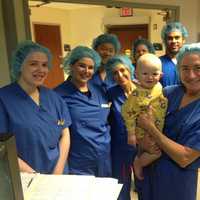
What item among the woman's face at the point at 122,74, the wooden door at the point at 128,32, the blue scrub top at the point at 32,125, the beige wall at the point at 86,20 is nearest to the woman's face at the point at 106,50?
the woman's face at the point at 122,74

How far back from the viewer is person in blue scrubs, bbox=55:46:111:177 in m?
1.51

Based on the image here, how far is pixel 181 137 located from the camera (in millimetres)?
1123

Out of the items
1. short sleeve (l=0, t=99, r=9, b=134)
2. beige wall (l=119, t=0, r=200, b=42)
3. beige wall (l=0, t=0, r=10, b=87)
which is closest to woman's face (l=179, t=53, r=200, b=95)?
short sleeve (l=0, t=99, r=9, b=134)

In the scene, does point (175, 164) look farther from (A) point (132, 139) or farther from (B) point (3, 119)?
(B) point (3, 119)

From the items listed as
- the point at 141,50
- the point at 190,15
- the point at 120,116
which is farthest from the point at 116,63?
the point at 190,15

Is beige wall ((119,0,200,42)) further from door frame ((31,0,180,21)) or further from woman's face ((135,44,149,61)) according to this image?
woman's face ((135,44,149,61))

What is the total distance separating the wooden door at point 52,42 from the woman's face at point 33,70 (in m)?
3.85

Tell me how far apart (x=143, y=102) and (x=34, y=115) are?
568 millimetres

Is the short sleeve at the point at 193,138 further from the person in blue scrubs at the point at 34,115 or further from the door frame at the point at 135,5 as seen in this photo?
the door frame at the point at 135,5

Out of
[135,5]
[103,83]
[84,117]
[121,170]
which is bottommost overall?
[121,170]

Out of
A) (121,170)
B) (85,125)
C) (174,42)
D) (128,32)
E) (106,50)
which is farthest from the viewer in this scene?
(128,32)

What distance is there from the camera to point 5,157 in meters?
0.51

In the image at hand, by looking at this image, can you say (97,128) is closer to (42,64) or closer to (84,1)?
(42,64)

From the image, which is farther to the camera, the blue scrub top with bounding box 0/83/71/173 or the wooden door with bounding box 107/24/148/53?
the wooden door with bounding box 107/24/148/53
